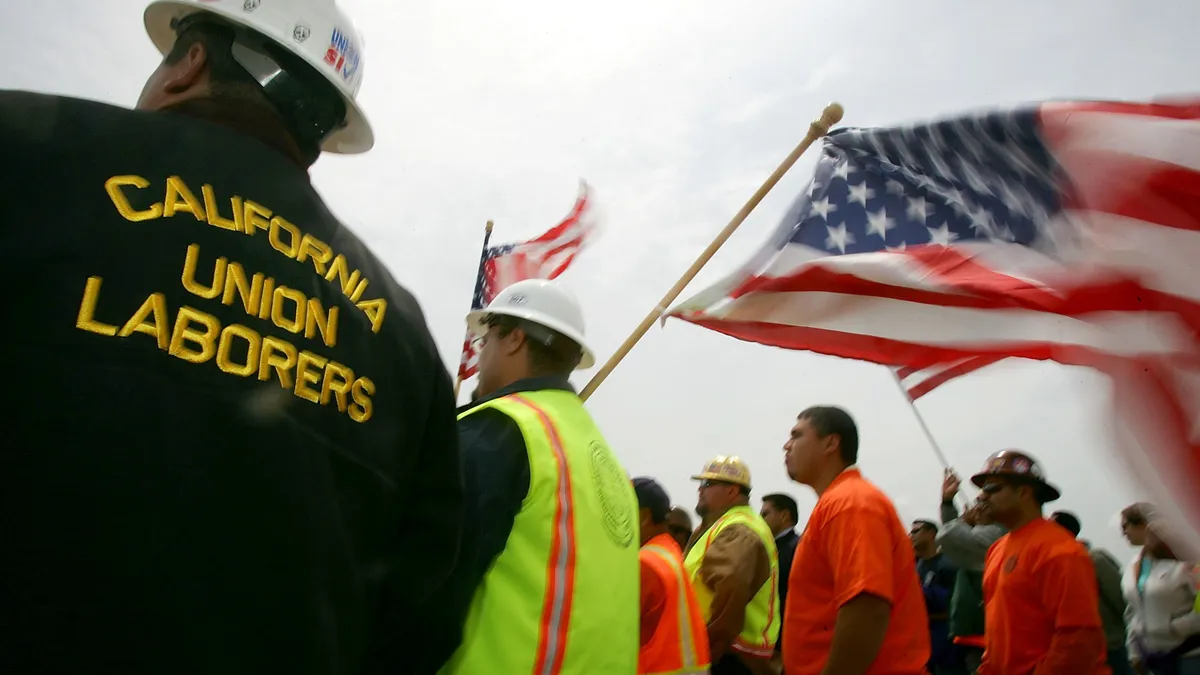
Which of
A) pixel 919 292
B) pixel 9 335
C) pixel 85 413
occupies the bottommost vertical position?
pixel 85 413

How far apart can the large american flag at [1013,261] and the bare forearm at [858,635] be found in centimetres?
97

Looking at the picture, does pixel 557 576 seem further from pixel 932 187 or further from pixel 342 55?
pixel 932 187

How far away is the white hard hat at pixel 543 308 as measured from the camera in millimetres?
3107

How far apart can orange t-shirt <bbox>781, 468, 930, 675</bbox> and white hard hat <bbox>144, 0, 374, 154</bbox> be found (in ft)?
8.39

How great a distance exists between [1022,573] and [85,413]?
489 cm

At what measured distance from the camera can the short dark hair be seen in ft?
14.4

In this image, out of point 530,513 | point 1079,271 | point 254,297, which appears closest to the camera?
point 254,297

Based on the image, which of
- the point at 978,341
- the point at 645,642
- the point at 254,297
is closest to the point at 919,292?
the point at 978,341

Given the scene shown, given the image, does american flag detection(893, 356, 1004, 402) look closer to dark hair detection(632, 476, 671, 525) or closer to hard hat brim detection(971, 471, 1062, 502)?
dark hair detection(632, 476, 671, 525)

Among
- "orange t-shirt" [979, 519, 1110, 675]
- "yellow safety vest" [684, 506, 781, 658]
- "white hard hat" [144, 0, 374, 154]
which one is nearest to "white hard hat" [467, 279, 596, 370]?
"white hard hat" [144, 0, 374, 154]

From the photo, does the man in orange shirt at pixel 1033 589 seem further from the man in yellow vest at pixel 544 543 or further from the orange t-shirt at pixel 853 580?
the man in yellow vest at pixel 544 543

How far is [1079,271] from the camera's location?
252cm

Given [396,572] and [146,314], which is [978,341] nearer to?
[396,572]

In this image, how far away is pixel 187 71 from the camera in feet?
5.58
